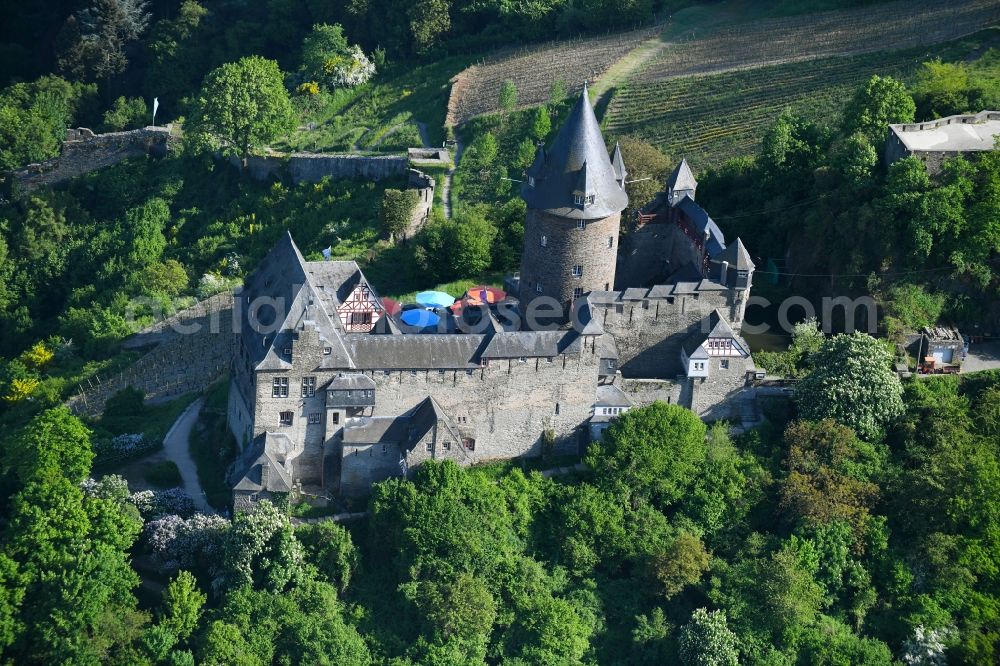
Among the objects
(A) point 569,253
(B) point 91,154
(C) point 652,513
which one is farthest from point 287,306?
(B) point 91,154

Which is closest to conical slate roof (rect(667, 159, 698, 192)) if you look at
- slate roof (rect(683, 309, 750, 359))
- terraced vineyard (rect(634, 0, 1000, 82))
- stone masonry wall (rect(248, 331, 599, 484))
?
slate roof (rect(683, 309, 750, 359))

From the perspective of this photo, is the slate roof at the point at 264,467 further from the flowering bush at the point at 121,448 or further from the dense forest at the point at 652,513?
the flowering bush at the point at 121,448

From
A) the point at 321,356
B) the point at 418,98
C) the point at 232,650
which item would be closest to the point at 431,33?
the point at 418,98

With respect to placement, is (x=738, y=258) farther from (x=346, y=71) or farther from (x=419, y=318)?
(x=346, y=71)

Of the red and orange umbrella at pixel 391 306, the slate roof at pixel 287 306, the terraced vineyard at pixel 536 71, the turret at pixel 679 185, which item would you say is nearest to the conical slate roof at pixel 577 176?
the turret at pixel 679 185

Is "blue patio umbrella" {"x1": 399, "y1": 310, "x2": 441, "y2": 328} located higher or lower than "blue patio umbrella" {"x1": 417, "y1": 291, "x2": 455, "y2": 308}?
higher

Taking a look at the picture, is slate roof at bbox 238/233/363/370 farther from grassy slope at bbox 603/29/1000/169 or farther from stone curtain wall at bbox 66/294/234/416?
grassy slope at bbox 603/29/1000/169
